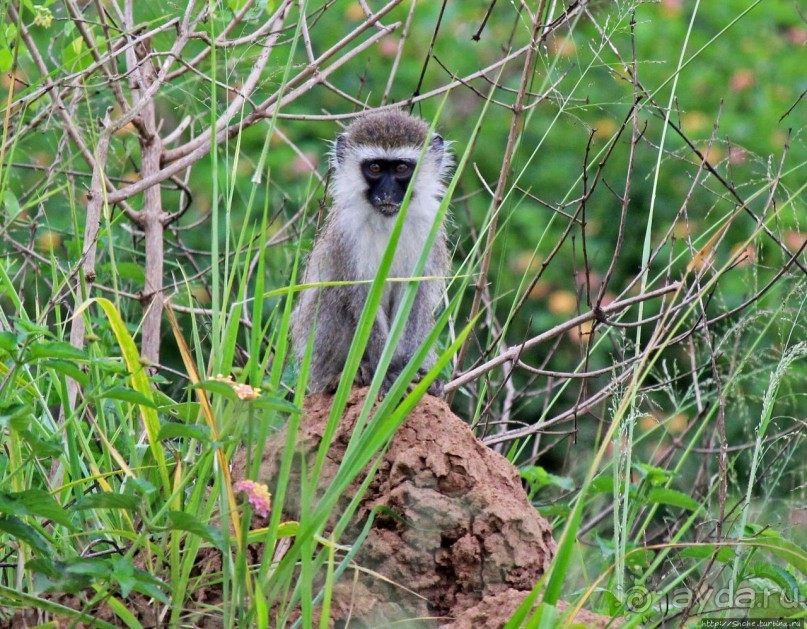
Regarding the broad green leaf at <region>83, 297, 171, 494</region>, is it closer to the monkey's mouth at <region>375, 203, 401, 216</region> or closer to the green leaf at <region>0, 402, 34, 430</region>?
the green leaf at <region>0, 402, 34, 430</region>

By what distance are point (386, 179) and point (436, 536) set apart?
1.95 m

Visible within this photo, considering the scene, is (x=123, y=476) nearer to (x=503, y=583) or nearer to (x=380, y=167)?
(x=503, y=583)

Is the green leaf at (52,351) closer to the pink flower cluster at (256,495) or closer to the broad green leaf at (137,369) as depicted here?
the broad green leaf at (137,369)

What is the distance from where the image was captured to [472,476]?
3.43m

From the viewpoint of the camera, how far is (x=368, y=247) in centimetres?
480

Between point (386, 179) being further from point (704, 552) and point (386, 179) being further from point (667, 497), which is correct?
point (704, 552)

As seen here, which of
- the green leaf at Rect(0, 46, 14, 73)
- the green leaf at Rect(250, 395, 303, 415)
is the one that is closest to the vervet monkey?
the green leaf at Rect(0, 46, 14, 73)

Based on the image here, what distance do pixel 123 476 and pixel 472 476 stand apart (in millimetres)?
1100

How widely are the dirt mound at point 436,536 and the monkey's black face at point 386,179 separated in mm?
1513

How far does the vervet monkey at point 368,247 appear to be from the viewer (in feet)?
15.6

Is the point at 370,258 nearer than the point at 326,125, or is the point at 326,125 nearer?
the point at 370,258

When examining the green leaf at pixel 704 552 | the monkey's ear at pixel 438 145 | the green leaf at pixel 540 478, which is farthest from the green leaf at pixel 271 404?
the monkey's ear at pixel 438 145

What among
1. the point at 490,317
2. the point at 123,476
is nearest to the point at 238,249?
the point at 123,476

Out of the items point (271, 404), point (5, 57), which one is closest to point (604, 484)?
point (271, 404)
